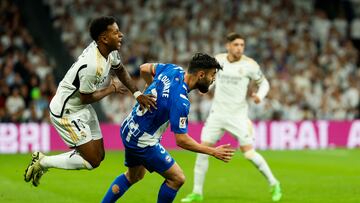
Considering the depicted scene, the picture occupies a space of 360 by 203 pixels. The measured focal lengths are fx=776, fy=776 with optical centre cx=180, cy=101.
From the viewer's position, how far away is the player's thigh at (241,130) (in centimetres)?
1236

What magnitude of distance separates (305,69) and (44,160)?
16432 mm

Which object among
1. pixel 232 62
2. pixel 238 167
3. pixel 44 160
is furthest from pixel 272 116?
pixel 44 160

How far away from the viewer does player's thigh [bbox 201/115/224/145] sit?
12.3 metres

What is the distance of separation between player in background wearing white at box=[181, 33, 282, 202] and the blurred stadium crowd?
9625mm

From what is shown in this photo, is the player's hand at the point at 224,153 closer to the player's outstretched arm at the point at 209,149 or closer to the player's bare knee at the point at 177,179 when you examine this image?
the player's outstretched arm at the point at 209,149

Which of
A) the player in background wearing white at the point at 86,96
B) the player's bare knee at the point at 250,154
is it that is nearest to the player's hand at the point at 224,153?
the player in background wearing white at the point at 86,96

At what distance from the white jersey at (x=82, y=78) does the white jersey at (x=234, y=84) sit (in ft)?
10.3

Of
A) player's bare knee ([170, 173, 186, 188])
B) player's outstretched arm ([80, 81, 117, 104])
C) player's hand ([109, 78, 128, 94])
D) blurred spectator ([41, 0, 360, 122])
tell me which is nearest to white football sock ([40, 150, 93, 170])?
player's outstretched arm ([80, 81, 117, 104])

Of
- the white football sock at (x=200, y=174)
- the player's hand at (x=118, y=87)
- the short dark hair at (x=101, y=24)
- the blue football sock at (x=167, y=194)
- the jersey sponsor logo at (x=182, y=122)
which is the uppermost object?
the short dark hair at (x=101, y=24)

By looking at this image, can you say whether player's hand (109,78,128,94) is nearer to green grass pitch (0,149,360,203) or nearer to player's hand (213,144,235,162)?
player's hand (213,144,235,162)

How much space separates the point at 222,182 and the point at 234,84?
2527 millimetres

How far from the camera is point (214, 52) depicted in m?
24.2

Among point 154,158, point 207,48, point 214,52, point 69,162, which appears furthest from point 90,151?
point 207,48

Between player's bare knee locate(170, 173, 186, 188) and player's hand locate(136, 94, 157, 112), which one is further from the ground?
player's hand locate(136, 94, 157, 112)
